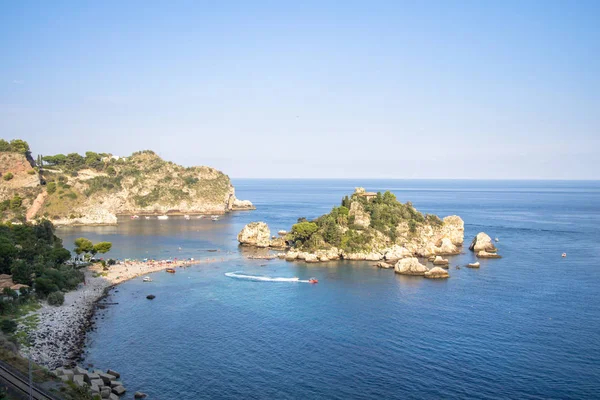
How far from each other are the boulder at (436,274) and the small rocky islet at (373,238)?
5.27 metres

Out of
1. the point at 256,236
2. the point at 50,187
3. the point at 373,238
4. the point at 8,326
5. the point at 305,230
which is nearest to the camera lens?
the point at 8,326

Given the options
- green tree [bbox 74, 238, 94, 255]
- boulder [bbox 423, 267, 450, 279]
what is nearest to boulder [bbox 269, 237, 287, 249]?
boulder [bbox 423, 267, 450, 279]

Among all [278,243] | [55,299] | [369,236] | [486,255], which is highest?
[369,236]

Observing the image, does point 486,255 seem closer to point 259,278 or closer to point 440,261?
point 440,261

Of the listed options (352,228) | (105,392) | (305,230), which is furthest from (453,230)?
(105,392)

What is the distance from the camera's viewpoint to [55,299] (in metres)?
57.3

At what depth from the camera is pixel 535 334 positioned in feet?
167

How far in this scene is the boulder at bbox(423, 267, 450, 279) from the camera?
7850 cm

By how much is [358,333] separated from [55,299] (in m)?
36.8

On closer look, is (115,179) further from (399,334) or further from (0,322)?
(399,334)

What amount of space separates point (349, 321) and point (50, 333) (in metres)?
32.8

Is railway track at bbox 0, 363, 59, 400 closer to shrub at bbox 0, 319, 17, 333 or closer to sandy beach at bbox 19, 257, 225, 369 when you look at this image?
sandy beach at bbox 19, 257, 225, 369

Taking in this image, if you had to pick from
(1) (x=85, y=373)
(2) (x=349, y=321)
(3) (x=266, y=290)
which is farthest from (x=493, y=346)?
(1) (x=85, y=373)

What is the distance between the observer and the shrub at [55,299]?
187 ft
